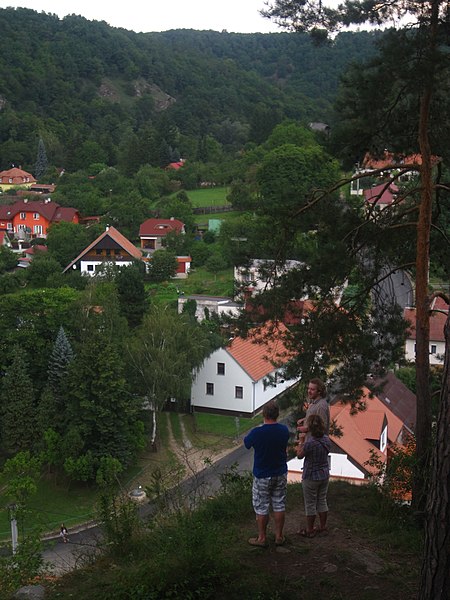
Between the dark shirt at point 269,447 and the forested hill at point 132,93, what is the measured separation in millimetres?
75576

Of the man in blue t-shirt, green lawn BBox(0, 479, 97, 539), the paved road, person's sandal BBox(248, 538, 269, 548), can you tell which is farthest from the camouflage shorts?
green lawn BBox(0, 479, 97, 539)

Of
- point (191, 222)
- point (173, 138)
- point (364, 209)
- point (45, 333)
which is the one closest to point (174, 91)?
point (173, 138)

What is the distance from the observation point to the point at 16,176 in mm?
85500

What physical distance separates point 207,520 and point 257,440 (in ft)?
4.53

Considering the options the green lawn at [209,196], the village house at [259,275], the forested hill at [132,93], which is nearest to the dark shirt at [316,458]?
the village house at [259,275]

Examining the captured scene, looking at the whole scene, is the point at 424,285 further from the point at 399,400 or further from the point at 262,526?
the point at 399,400

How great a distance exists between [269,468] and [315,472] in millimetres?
520

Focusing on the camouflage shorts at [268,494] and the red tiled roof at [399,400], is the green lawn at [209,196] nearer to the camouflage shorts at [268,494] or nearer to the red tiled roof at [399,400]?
the red tiled roof at [399,400]

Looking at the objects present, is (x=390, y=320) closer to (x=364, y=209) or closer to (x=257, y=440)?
(x=364, y=209)

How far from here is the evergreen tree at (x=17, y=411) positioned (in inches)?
877

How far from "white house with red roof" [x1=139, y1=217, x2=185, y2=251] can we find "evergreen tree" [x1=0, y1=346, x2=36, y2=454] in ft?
97.9

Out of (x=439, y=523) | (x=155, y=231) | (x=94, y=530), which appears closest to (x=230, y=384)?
(x=94, y=530)

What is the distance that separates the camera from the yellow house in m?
84.8

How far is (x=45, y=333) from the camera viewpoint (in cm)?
2548
